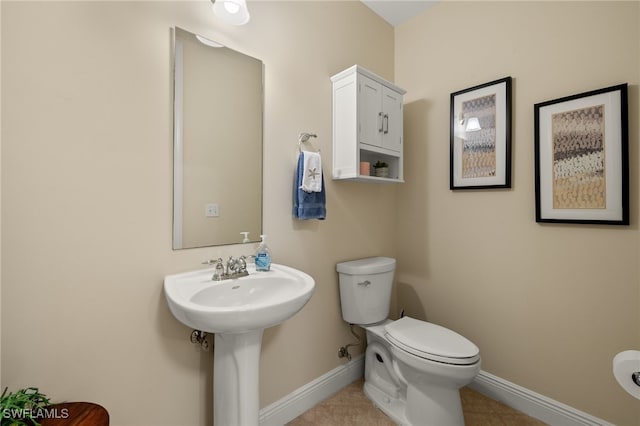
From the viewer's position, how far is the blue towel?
4.99 feet

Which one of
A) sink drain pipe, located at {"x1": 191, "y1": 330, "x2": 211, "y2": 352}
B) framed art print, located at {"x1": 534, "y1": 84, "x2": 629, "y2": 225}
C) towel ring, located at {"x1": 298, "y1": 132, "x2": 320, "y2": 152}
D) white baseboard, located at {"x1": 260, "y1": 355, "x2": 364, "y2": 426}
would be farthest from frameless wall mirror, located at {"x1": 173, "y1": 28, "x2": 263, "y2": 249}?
framed art print, located at {"x1": 534, "y1": 84, "x2": 629, "y2": 225}

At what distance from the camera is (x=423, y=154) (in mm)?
2100

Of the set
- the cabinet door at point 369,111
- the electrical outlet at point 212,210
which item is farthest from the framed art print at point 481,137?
the electrical outlet at point 212,210

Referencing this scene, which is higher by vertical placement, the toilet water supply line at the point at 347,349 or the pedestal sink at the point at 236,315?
the pedestal sink at the point at 236,315

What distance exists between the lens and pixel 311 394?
165 cm

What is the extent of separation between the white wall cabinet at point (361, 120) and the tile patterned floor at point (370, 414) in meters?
1.36

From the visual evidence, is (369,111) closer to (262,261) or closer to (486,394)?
(262,261)

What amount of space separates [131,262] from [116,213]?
19 cm

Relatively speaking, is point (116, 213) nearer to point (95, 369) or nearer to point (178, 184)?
point (178, 184)

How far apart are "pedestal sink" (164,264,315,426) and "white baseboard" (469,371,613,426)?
4.84 feet

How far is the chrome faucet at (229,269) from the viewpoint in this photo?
1.18 m

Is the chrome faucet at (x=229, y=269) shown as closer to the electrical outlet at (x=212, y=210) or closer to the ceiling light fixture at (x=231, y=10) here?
the electrical outlet at (x=212, y=210)

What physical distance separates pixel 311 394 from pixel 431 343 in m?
0.77

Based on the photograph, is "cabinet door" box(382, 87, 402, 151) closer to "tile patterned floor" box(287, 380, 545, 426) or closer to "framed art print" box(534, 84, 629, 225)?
"framed art print" box(534, 84, 629, 225)
